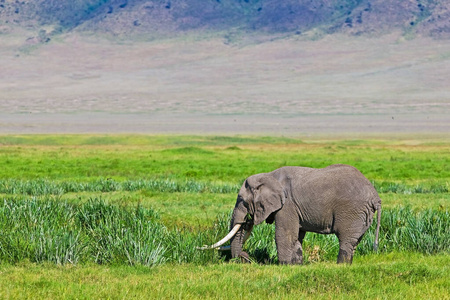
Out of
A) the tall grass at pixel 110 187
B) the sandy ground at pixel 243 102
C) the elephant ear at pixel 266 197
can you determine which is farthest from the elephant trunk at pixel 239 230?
the sandy ground at pixel 243 102

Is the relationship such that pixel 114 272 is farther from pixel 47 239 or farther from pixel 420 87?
pixel 420 87

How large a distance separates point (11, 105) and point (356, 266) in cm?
15018

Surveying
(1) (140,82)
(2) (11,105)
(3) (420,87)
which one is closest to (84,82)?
(1) (140,82)

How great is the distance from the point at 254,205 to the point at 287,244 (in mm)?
813

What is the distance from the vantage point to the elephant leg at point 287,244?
457 inches

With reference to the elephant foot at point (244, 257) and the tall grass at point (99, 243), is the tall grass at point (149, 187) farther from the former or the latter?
the elephant foot at point (244, 257)

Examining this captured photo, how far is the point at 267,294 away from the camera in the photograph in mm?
9578

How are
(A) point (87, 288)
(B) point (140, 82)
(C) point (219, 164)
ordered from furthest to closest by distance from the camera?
(B) point (140, 82) < (C) point (219, 164) < (A) point (87, 288)

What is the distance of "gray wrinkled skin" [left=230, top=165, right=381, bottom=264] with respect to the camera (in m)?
11.5

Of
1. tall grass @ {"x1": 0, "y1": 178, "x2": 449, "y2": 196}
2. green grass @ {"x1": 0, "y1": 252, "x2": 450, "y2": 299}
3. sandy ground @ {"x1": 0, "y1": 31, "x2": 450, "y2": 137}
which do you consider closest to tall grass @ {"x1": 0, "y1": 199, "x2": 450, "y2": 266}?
green grass @ {"x1": 0, "y1": 252, "x2": 450, "y2": 299}

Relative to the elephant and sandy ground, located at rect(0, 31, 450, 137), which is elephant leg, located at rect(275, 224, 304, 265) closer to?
the elephant

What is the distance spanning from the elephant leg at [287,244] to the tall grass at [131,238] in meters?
0.90

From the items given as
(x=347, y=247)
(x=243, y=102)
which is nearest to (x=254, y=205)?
(x=347, y=247)

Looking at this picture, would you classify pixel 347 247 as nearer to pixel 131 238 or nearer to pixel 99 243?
pixel 131 238
